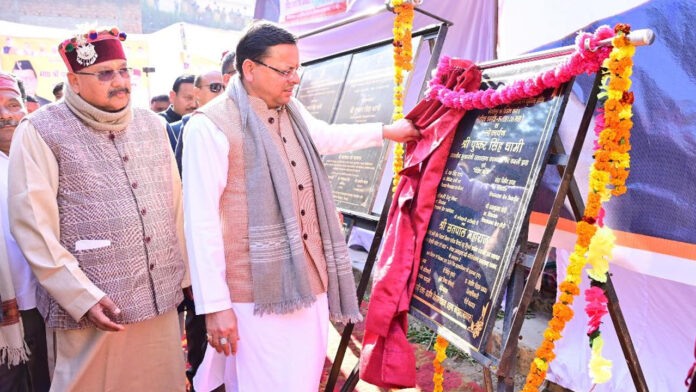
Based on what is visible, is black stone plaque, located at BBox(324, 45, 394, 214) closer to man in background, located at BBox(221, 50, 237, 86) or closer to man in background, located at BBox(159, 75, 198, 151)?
man in background, located at BBox(221, 50, 237, 86)

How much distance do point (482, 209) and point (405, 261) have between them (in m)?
0.50

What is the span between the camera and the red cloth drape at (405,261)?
7.56 feet

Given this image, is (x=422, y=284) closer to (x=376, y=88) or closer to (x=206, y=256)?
(x=206, y=256)

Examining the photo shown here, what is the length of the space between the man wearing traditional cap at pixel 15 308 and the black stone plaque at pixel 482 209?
1945 mm

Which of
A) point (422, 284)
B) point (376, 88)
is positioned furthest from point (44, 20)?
point (422, 284)

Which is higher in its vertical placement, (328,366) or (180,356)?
(180,356)

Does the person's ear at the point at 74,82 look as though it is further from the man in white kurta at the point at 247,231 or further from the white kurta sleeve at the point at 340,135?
the white kurta sleeve at the point at 340,135

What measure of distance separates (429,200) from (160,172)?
52.7 inches

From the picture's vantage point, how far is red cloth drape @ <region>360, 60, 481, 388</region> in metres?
2.30

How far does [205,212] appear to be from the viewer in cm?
196

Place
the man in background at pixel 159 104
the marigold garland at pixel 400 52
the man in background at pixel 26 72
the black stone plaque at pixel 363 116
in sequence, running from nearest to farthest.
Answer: the marigold garland at pixel 400 52 → the black stone plaque at pixel 363 116 → the man in background at pixel 159 104 → the man in background at pixel 26 72

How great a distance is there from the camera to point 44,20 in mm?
22469

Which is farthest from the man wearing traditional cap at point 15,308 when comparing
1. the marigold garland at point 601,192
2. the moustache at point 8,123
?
the marigold garland at point 601,192

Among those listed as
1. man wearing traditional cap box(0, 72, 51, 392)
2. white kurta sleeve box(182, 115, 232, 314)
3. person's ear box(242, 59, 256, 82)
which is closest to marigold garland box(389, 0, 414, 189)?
person's ear box(242, 59, 256, 82)
